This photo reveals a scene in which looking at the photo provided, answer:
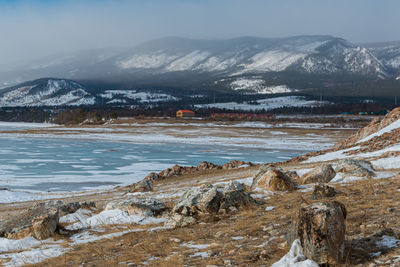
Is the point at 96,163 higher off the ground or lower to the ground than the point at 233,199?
lower

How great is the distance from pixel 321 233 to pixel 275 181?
8.81 meters

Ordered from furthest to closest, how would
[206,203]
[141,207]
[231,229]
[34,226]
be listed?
[141,207]
[206,203]
[34,226]
[231,229]

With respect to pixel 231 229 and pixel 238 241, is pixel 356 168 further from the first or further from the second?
pixel 238 241

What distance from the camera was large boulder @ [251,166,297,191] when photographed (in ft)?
51.9

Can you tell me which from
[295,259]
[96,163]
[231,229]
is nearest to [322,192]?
[231,229]

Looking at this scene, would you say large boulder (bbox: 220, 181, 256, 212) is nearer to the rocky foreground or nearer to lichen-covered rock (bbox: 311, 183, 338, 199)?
the rocky foreground

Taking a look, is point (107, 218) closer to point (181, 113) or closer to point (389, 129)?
point (389, 129)

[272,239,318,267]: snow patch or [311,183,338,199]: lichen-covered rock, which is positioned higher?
[272,239,318,267]: snow patch

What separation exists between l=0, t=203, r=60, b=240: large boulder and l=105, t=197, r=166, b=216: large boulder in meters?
2.22

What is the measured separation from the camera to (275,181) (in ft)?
52.6

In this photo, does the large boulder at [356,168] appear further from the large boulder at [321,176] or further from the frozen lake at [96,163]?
the frozen lake at [96,163]

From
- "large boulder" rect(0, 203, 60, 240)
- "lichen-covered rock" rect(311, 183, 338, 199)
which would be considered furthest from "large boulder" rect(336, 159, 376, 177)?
"large boulder" rect(0, 203, 60, 240)

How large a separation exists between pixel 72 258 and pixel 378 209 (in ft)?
24.0

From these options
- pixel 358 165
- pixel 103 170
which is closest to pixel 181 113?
pixel 103 170
